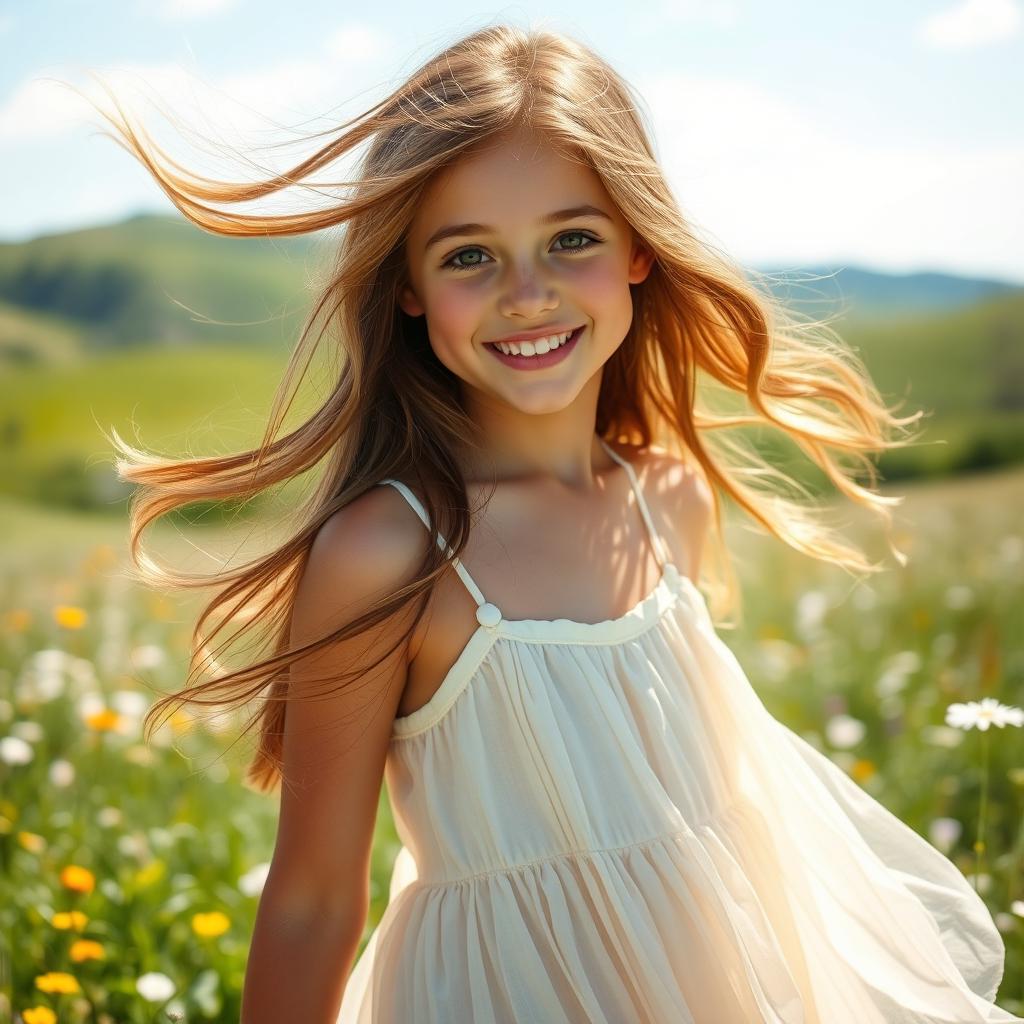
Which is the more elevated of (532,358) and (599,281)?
(599,281)

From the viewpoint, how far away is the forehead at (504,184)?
1.88 m

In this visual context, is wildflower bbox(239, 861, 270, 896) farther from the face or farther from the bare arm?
the face

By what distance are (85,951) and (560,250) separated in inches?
62.7

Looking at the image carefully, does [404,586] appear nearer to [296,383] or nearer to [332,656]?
[332,656]

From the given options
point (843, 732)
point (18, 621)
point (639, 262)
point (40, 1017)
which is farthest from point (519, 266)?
point (18, 621)

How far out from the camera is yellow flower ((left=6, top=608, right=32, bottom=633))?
13.7 ft

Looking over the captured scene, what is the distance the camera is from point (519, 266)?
1886 millimetres

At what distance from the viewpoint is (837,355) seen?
2656 millimetres

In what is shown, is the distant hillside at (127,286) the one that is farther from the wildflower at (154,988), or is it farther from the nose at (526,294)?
the nose at (526,294)

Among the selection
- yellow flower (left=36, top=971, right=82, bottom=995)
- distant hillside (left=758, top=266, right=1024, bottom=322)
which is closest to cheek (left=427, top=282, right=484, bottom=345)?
yellow flower (left=36, top=971, right=82, bottom=995)

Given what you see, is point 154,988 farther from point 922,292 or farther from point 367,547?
point 922,292

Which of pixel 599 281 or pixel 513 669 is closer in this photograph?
pixel 513 669

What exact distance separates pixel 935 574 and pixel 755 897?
3.13 metres

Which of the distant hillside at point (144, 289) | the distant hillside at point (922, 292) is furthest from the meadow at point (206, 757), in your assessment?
the distant hillside at point (144, 289)
